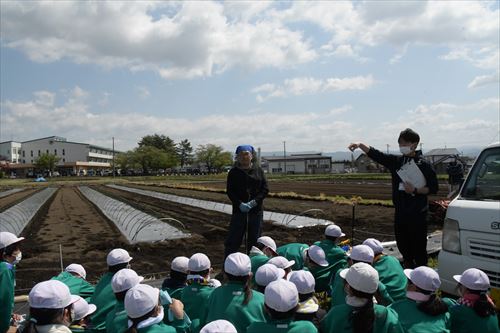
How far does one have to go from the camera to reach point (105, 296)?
393 cm

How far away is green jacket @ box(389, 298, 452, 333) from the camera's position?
122 inches

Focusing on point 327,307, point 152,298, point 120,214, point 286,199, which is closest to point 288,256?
point 327,307

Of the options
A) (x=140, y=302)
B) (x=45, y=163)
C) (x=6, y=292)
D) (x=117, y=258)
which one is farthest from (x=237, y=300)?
(x=45, y=163)

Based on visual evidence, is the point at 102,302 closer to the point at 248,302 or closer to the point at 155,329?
the point at 155,329

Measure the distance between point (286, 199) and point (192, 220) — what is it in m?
9.64

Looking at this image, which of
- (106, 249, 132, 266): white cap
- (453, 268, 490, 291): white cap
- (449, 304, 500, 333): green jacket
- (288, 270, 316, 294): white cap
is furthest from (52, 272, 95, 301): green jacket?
(453, 268, 490, 291): white cap

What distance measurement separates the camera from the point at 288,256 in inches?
214

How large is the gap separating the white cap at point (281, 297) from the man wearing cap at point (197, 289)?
1.16 metres

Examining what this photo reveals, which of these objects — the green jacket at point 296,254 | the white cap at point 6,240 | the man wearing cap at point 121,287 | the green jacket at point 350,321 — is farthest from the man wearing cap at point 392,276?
the white cap at point 6,240

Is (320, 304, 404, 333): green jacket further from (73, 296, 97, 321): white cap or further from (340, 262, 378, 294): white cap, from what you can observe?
(73, 296, 97, 321): white cap

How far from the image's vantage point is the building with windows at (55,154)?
322 feet

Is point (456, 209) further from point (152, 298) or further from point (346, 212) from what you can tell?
point (346, 212)

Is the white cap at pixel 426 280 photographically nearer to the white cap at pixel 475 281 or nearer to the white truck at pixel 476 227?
the white cap at pixel 475 281

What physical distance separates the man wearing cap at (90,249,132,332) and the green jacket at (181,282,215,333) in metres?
0.68
